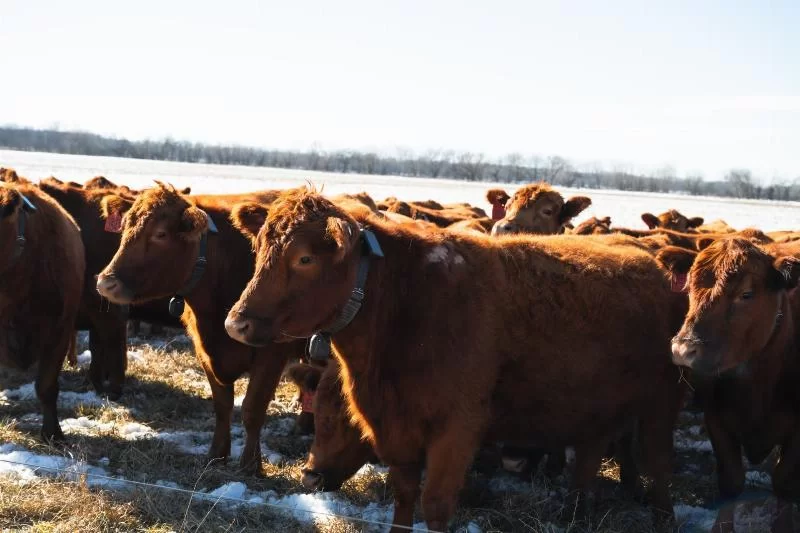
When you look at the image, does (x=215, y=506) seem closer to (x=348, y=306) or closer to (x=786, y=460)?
(x=348, y=306)


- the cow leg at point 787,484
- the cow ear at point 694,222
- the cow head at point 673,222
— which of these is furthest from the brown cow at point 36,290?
the cow ear at point 694,222

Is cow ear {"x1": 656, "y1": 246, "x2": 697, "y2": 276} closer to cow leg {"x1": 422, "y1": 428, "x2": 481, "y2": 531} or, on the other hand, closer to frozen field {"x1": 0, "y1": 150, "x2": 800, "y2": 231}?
cow leg {"x1": 422, "y1": 428, "x2": 481, "y2": 531}

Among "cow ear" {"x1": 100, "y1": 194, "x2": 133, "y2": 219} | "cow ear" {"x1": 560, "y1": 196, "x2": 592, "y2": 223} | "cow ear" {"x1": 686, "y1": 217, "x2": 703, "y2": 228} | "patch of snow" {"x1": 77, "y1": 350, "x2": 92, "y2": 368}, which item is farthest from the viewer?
"cow ear" {"x1": 686, "y1": 217, "x2": 703, "y2": 228}

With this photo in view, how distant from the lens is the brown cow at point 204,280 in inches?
228

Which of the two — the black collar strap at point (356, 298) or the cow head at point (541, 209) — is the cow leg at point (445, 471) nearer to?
the black collar strap at point (356, 298)

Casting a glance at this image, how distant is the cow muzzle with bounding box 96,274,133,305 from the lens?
5637mm

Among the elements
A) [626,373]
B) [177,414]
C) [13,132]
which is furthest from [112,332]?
[13,132]

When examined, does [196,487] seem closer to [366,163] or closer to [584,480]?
[584,480]

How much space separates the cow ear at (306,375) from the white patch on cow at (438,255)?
1.59m

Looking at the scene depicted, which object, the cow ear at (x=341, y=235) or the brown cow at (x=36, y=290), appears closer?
the cow ear at (x=341, y=235)

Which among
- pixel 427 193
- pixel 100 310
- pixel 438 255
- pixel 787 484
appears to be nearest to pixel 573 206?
pixel 787 484

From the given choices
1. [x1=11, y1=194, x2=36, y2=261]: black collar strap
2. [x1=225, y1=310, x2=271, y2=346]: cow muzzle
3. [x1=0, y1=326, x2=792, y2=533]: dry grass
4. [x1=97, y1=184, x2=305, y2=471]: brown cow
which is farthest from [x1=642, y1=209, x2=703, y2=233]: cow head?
[x1=225, y1=310, x2=271, y2=346]: cow muzzle

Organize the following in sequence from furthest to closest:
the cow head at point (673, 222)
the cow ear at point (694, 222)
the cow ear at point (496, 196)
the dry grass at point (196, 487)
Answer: the cow ear at point (694, 222), the cow head at point (673, 222), the cow ear at point (496, 196), the dry grass at point (196, 487)

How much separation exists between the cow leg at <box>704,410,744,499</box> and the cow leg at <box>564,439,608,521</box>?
2.38ft
